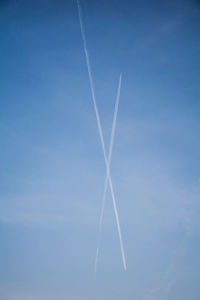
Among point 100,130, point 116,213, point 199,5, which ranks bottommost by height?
point 116,213

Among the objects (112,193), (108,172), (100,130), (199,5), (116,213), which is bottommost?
(116,213)

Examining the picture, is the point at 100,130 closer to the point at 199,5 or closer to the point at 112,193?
the point at 112,193

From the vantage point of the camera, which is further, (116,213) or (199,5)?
(116,213)

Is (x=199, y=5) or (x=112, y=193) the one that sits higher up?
(x=199, y=5)

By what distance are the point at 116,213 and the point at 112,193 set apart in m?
2.37

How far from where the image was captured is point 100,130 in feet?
70.6

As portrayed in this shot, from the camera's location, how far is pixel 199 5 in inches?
609

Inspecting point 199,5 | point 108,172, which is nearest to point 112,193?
point 108,172

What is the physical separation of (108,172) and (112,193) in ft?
7.27

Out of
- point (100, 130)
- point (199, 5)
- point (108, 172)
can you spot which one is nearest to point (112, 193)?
point (108, 172)

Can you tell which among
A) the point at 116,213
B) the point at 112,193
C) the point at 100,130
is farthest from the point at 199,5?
the point at 116,213

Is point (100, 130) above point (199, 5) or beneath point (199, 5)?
Result: beneath

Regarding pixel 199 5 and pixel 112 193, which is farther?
pixel 112 193

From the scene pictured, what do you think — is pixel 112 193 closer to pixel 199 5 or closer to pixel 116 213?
pixel 116 213
